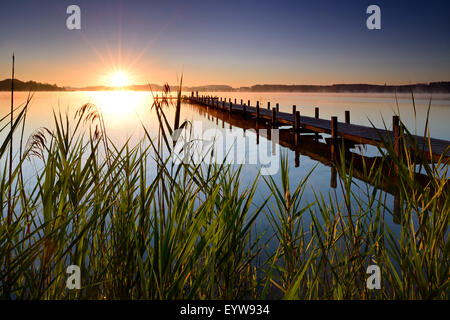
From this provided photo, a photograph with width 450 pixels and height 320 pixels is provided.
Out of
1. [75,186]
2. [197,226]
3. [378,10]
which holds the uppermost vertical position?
[378,10]

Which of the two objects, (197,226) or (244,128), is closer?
(197,226)

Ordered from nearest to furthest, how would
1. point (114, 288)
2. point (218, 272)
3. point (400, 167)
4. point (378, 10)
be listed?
point (400, 167) → point (114, 288) → point (218, 272) → point (378, 10)

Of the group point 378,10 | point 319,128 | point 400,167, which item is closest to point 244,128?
point 319,128

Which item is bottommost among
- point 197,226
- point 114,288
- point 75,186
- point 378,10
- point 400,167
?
point 114,288

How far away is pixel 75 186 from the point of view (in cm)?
192
